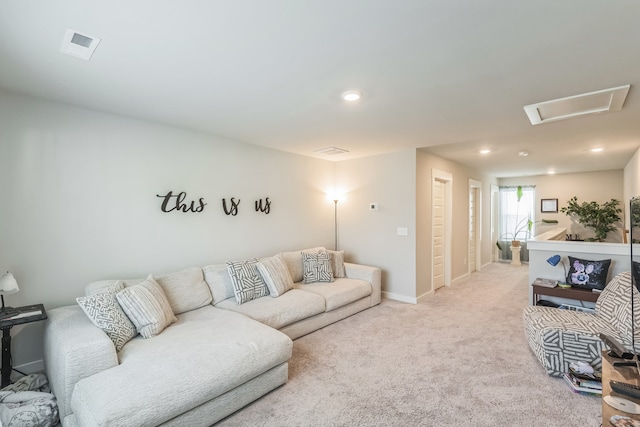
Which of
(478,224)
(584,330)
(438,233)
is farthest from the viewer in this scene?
(478,224)

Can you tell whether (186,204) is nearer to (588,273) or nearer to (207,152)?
(207,152)

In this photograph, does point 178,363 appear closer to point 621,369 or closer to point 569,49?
point 621,369

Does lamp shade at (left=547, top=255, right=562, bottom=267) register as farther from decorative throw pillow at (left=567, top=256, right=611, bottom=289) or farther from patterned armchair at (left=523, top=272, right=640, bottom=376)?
patterned armchair at (left=523, top=272, right=640, bottom=376)

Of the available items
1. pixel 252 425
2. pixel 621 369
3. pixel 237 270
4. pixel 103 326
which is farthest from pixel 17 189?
pixel 621 369

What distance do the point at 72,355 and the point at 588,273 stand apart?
4.63 m

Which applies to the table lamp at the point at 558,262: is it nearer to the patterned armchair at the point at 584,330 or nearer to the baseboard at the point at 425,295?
the patterned armchair at the point at 584,330

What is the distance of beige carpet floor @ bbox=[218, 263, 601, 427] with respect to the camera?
2.09 meters

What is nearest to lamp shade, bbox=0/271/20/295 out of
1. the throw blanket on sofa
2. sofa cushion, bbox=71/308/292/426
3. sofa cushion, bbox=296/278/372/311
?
the throw blanket on sofa

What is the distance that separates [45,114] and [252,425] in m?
3.07

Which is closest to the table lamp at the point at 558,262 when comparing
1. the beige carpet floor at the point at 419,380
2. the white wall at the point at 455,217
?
the beige carpet floor at the point at 419,380

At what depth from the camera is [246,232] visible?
4230mm

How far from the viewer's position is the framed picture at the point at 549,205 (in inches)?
304

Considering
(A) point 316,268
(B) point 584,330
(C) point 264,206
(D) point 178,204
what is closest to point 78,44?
(D) point 178,204

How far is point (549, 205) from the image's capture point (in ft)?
25.6
